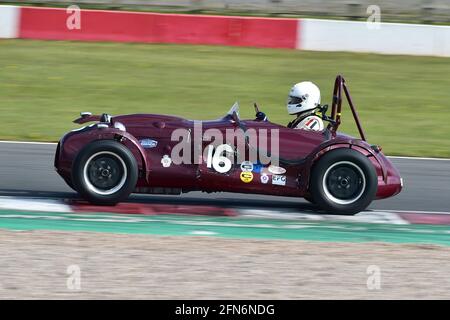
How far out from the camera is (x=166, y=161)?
8.41 m

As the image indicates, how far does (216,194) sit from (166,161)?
4.79 feet

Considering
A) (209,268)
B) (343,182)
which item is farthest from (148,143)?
(209,268)

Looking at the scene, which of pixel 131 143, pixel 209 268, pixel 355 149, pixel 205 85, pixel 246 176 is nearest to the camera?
pixel 209 268

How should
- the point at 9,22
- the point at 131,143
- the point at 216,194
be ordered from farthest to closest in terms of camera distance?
the point at 9,22, the point at 216,194, the point at 131,143

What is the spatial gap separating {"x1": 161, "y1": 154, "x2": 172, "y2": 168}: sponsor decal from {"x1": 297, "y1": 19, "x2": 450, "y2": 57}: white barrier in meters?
10.4

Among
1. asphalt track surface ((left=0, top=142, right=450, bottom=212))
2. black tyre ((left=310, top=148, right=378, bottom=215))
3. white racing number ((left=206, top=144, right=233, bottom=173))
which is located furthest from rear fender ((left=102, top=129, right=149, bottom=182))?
black tyre ((left=310, top=148, right=378, bottom=215))

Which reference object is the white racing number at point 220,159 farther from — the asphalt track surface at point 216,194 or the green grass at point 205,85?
the green grass at point 205,85

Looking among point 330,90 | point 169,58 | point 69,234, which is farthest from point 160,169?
point 169,58

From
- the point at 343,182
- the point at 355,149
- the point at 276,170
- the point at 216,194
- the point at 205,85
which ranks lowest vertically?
the point at 216,194

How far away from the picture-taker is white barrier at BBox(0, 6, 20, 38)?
18.2 meters

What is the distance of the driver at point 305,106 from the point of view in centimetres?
880

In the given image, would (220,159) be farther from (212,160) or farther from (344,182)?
(344,182)

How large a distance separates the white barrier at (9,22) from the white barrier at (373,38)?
5509 millimetres
